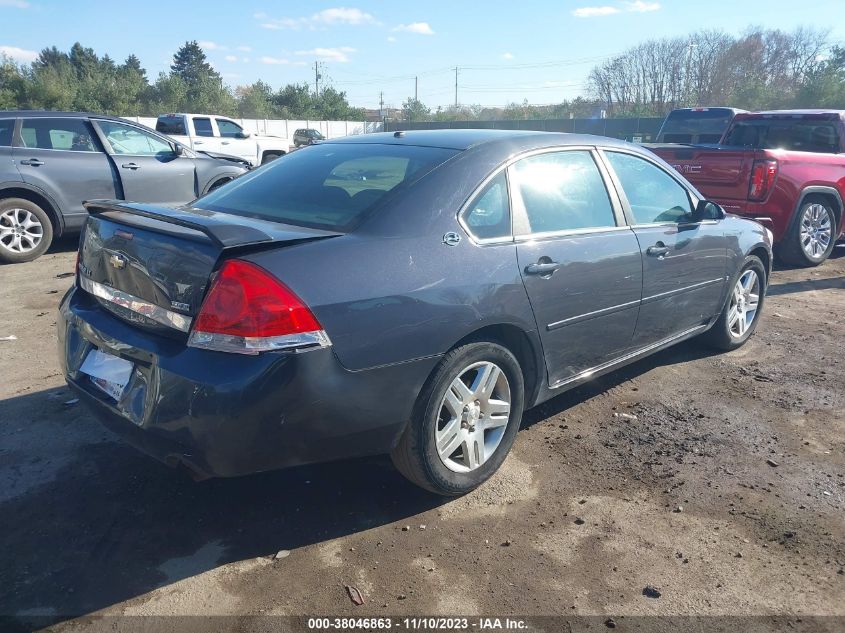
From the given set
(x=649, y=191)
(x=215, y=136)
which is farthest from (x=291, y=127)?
(x=649, y=191)

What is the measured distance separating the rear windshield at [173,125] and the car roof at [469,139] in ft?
51.8

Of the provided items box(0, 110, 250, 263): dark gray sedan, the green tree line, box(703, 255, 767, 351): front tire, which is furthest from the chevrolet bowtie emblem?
the green tree line

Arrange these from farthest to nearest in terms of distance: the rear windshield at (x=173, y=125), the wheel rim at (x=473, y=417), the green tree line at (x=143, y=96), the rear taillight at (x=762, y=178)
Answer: the green tree line at (x=143, y=96) → the rear windshield at (x=173, y=125) → the rear taillight at (x=762, y=178) → the wheel rim at (x=473, y=417)

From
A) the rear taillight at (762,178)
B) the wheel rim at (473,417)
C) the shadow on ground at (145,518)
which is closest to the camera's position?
the shadow on ground at (145,518)

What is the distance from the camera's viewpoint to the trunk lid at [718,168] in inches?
305

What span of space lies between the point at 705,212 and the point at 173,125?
668 inches

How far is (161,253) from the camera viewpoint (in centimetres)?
270

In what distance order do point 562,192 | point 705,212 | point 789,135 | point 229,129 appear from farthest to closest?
1. point 229,129
2. point 789,135
3. point 705,212
4. point 562,192

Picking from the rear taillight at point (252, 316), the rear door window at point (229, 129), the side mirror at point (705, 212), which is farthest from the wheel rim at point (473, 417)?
the rear door window at point (229, 129)

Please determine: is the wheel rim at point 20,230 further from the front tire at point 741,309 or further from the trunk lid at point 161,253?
the front tire at point 741,309

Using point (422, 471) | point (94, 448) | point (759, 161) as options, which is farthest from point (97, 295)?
point (759, 161)

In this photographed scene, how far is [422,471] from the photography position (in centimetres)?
301

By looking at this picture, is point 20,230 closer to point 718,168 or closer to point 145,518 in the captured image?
point 145,518

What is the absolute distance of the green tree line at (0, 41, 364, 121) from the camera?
42.7 meters
